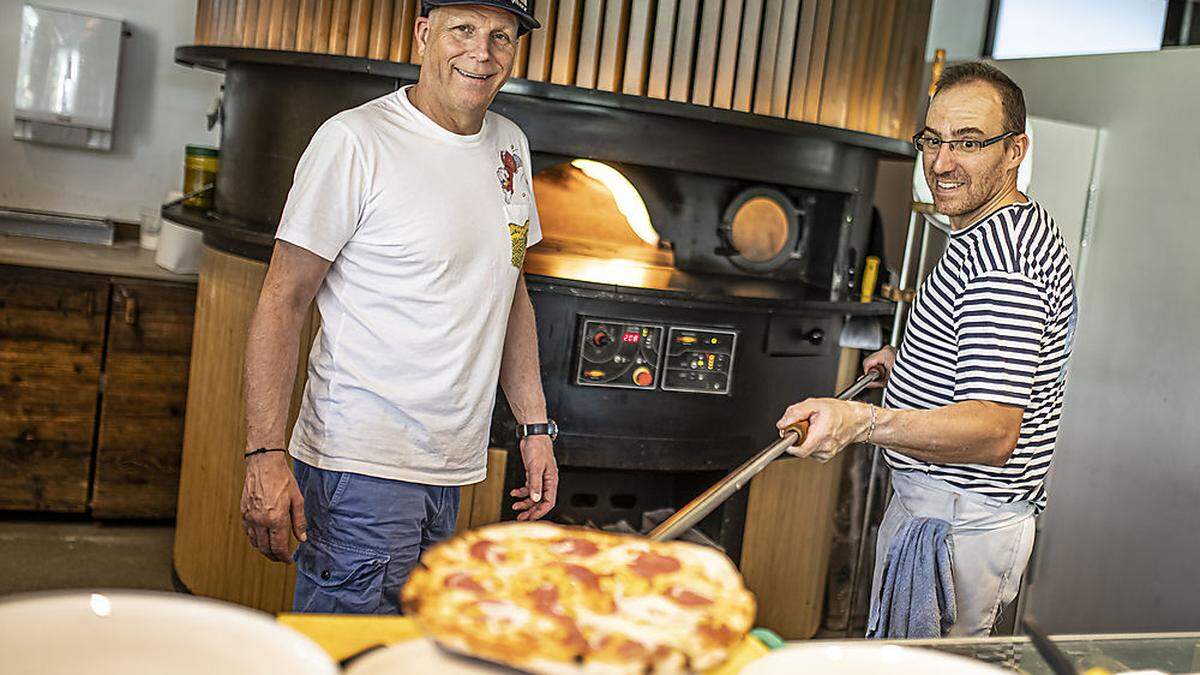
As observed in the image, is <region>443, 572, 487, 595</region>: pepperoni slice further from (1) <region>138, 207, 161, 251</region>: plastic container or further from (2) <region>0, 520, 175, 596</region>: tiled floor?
(1) <region>138, 207, 161, 251</region>: plastic container

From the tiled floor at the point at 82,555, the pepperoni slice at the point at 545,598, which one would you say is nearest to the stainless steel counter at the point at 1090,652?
the pepperoni slice at the point at 545,598

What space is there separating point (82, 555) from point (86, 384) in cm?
59

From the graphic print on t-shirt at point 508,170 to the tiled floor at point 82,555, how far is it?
2.27 metres

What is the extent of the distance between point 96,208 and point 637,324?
2985mm

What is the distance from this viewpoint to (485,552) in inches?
45.2

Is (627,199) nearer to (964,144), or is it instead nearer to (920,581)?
(964,144)

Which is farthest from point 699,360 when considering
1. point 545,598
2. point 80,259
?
point 80,259

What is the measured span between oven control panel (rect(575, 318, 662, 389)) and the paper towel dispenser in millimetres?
2782

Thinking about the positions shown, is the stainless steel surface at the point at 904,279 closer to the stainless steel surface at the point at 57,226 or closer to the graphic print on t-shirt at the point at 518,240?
the graphic print on t-shirt at the point at 518,240

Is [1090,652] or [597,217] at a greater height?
[597,217]

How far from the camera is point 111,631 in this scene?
1.02 meters

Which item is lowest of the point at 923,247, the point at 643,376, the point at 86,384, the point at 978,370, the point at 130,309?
the point at 86,384

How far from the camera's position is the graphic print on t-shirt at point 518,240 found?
7.38 ft

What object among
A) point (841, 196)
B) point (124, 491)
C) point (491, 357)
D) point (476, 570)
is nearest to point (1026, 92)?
point (841, 196)
